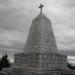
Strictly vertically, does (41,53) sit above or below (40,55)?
above

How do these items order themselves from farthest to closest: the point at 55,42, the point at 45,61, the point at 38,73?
the point at 55,42 < the point at 45,61 < the point at 38,73

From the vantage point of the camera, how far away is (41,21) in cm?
1199

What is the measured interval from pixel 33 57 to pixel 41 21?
2646mm

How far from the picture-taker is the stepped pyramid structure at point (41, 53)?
10.7 metres

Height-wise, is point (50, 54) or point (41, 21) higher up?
point (41, 21)

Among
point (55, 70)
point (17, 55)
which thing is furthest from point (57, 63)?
point (17, 55)

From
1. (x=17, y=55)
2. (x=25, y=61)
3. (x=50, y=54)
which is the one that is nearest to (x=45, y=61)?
(x=50, y=54)

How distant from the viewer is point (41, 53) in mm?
10758

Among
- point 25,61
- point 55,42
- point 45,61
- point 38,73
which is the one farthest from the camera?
point 55,42

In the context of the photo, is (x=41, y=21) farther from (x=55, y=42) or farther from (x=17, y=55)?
(x=17, y=55)

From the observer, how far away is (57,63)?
11539 mm

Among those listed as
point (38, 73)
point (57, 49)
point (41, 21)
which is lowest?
point (38, 73)

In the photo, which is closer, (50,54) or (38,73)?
(38,73)

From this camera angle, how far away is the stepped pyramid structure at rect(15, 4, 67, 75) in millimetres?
10734
